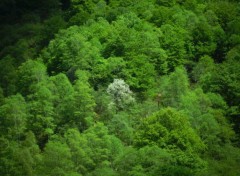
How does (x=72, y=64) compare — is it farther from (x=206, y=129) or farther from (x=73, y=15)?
(x=73, y=15)

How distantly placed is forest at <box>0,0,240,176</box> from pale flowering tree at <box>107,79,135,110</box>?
0.61 ft

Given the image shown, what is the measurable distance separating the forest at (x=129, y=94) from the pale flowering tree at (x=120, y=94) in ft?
0.61

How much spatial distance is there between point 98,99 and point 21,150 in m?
21.2

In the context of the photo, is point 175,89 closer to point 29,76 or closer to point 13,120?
point 13,120

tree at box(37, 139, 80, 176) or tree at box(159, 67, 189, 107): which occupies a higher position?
tree at box(159, 67, 189, 107)

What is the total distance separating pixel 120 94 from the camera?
349ft

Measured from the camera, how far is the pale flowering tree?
105250 mm

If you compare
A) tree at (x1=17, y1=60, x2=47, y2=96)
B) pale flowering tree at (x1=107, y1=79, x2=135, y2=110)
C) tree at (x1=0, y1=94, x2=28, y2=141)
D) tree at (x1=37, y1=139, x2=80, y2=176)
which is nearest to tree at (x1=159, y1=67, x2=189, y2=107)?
pale flowering tree at (x1=107, y1=79, x2=135, y2=110)

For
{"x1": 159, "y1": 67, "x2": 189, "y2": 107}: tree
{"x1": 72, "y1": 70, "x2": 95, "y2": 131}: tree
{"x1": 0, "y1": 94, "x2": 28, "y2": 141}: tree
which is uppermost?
{"x1": 159, "y1": 67, "x2": 189, "y2": 107}: tree

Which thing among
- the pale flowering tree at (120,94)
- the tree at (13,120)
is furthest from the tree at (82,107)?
the tree at (13,120)

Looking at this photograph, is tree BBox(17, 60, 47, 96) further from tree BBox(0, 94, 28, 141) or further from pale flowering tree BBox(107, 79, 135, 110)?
pale flowering tree BBox(107, 79, 135, 110)

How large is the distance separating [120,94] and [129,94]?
1920 millimetres

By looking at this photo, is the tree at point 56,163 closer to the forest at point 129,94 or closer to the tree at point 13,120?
the forest at point 129,94

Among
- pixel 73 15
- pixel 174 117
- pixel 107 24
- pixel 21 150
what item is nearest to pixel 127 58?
pixel 107 24
